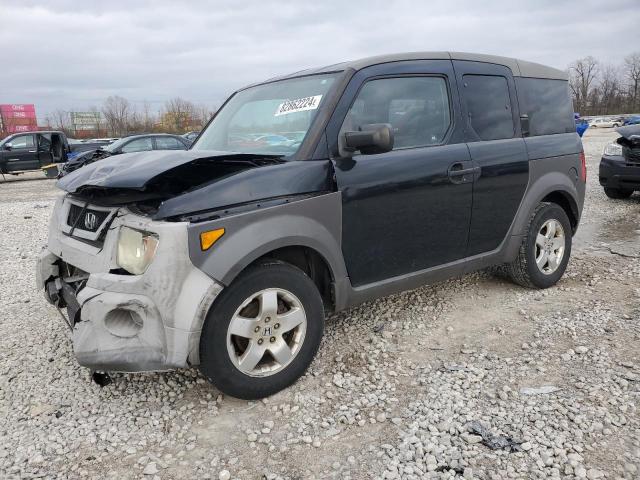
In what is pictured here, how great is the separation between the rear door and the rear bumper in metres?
5.77

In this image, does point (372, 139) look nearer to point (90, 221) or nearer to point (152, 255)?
point (152, 255)

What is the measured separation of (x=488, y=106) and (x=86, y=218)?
307 cm

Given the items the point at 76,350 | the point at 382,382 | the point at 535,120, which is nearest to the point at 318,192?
the point at 382,382

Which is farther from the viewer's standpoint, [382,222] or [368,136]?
[382,222]

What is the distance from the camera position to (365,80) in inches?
127

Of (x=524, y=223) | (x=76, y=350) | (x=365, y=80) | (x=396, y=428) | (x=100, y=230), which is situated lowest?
(x=396, y=428)

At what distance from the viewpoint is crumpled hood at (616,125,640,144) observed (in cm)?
838

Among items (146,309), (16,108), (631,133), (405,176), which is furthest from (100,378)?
(16,108)

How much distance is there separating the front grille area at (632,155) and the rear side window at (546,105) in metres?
4.81

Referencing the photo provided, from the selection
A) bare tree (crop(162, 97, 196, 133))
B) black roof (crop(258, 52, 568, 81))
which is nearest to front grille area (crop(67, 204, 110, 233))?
black roof (crop(258, 52, 568, 81))

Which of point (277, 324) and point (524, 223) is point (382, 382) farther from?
point (524, 223)

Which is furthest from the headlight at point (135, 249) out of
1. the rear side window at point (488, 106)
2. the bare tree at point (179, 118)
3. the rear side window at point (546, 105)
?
the bare tree at point (179, 118)

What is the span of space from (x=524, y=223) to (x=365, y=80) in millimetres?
1928

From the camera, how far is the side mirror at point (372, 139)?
113 inches
